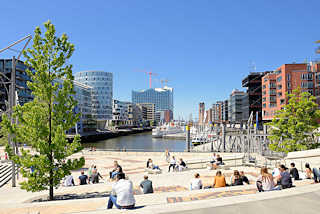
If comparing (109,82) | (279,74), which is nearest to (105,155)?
(279,74)

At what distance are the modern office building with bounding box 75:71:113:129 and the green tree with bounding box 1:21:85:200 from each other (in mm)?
142443

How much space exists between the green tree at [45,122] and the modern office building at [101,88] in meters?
142

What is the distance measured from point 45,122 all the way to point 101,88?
14704 centimetres

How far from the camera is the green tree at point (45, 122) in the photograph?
1068 cm

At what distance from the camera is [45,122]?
11641 mm

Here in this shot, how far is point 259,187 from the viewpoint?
27.6 ft

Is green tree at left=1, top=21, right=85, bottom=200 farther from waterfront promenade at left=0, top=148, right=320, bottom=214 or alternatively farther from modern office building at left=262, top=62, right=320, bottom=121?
modern office building at left=262, top=62, right=320, bottom=121

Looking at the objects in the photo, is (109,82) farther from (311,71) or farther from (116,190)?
(116,190)

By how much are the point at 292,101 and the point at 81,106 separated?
10718cm

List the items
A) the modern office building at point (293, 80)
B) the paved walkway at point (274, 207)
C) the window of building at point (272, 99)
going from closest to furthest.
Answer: the paved walkway at point (274, 207) < the modern office building at point (293, 80) < the window of building at point (272, 99)

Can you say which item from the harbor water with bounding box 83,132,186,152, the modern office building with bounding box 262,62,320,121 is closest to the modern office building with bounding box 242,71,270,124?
the modern office building with bounding box 262,62,320,121

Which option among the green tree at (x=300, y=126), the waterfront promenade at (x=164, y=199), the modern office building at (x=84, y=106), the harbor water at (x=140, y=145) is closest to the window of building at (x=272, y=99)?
the harbor water at (x=140, y=145)

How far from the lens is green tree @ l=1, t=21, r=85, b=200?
10.7 m

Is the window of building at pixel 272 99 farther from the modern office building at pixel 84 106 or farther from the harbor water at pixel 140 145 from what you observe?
the modern office building at pixel 84 106
